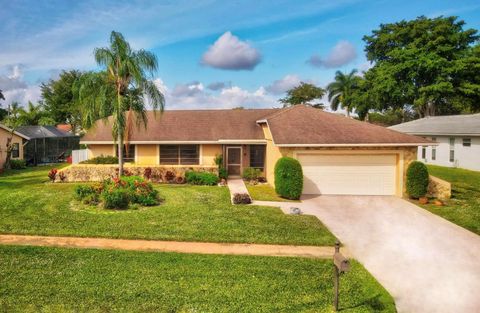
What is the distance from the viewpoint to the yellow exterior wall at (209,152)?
2186 centimetres

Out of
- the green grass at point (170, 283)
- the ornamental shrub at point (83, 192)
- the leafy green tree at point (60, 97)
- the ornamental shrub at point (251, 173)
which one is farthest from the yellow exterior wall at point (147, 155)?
the leafy green tree at point (60, 97)

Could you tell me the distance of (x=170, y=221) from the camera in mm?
11453

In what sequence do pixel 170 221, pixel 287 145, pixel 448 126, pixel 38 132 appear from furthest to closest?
pixel 38 132 < pixel 448 126 < pixel 287 145 < pixel 170 221

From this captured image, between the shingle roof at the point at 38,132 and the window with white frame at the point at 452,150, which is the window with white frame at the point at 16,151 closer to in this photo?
the shingle roof at the point at 38,132

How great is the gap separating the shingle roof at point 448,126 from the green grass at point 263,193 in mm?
17452

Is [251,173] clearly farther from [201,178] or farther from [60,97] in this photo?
[60,97]

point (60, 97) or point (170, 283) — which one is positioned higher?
point (60, 97)

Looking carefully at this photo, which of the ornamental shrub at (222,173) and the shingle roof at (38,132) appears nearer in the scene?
the ornamental shrub at (222,173)

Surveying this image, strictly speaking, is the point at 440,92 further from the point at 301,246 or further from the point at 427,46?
the point at 301,246

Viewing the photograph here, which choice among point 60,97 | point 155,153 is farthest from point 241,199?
point 60,97

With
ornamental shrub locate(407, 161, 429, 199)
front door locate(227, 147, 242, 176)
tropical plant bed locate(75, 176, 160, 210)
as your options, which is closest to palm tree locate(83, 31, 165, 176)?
tropical plant bed locate(75, 176, 160, 210)

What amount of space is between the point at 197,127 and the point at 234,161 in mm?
3673

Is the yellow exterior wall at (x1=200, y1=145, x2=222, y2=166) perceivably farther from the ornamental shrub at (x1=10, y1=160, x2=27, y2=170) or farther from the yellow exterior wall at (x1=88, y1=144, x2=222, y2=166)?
the ornamental shrub at (x1=10, y1=160, x2=27, y2=170)

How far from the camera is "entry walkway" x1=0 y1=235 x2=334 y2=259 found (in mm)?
8867
